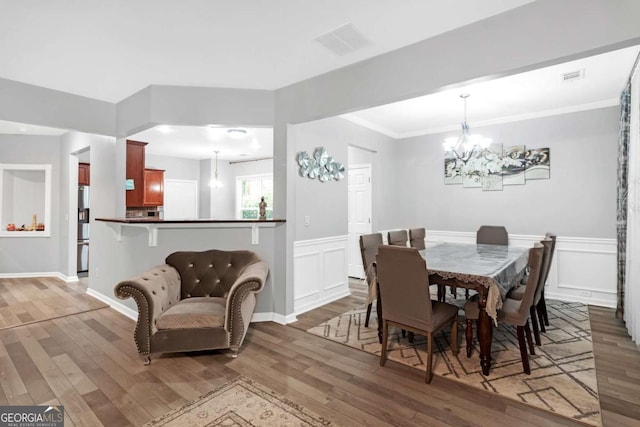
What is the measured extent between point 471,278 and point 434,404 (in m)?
0.95

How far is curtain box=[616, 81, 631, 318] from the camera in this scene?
11.3 feet

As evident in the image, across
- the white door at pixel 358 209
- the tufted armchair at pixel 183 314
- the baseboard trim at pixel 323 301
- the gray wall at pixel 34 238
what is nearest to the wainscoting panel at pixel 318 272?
the baseboard trim at pixel 323 301

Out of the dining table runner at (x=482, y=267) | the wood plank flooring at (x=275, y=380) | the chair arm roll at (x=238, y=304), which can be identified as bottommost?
the wood plank flooring at (x=275, y=380)

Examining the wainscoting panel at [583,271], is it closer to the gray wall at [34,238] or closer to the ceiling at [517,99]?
the ceiling at [517,99]

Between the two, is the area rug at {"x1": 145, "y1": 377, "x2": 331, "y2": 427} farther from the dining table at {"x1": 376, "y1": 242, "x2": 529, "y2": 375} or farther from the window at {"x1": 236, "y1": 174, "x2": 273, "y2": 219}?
the window at {"x1": 236, "y1": 174, "x2": 273, "y2": 219}

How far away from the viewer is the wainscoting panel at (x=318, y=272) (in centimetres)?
394

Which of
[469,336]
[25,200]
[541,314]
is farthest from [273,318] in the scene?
[25,200]

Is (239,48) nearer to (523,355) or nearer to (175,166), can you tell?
(523,355)

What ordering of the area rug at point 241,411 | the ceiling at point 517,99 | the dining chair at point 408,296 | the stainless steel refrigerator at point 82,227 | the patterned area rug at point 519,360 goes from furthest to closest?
the stainless steel refrigerator at point 82,227 → the ceiling at point 517,99 → the dining chair at point 408,296 → the patterned area rug at point 519,360 → the area rug at point 241,411

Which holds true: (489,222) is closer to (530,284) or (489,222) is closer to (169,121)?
(530,284)

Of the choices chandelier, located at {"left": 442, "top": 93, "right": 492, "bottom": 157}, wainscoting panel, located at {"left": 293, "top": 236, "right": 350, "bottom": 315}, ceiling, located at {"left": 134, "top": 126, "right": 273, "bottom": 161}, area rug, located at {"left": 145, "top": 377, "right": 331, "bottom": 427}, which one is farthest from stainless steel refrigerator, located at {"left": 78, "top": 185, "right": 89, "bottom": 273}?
chandelier, located at {"left": 442, "top": 93, "right": 492, "bottom": 157}

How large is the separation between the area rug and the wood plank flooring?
0.08m

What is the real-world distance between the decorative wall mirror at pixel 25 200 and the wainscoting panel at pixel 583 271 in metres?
8.27

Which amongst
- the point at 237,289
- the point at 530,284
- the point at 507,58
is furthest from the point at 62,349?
the point at 507,58
